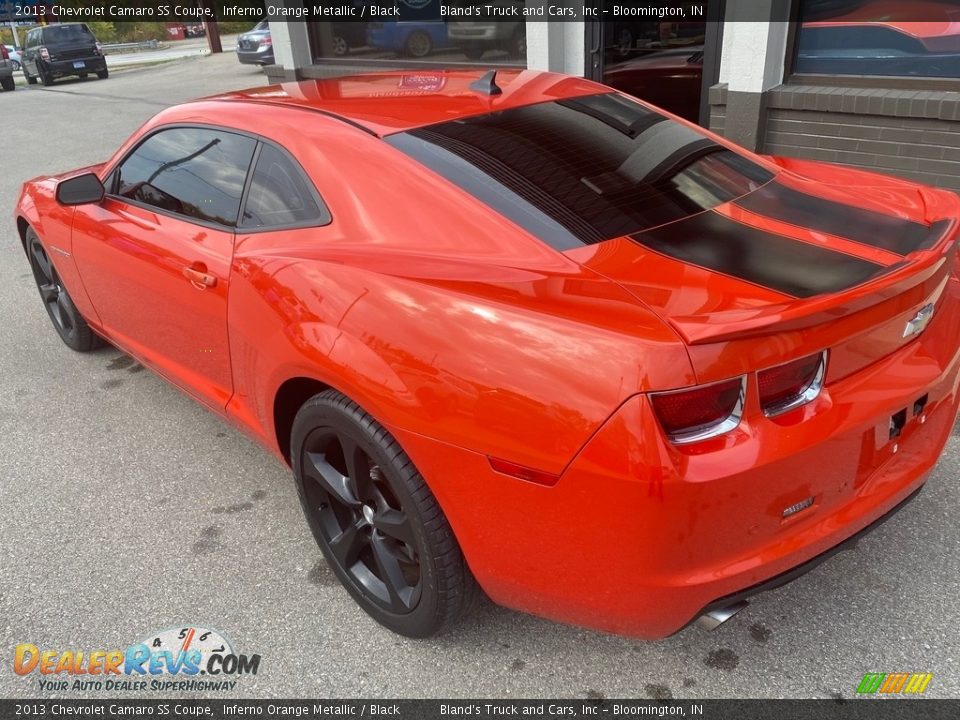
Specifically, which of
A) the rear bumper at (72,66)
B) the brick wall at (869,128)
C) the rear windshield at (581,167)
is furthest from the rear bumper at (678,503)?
the rear bumper at (72,66)

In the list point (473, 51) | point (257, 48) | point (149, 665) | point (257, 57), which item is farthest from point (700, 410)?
point (257, 48)

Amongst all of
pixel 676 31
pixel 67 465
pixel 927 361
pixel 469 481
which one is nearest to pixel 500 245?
pixel 469 481

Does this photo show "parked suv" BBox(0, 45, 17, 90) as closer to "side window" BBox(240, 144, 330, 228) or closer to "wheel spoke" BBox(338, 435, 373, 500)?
"side window" BBox(240, 144, 330, 228)

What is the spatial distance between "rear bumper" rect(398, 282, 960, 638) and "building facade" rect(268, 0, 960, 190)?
4175 millimetres

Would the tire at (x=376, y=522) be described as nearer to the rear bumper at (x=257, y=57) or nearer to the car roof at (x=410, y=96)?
the car roof at (x=410, y=96)

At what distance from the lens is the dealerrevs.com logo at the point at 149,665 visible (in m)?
→ 2.28

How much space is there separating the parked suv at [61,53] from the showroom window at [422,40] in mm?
17186

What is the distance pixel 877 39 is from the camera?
5762 millimetres

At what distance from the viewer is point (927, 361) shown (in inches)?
78.6

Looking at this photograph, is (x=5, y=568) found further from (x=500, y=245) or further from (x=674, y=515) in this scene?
(x=674, y=515)

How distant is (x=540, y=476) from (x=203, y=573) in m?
1.54

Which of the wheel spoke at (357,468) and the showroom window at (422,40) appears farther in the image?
the showroom window at (422,40)

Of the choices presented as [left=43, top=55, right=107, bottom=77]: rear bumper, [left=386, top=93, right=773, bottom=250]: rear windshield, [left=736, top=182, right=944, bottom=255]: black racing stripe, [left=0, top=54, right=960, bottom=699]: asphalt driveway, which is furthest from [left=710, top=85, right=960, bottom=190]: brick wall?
[left=43, top=55, right=107, bottom=77]: rear bumper

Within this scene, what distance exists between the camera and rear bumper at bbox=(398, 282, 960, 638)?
162 centimetres
